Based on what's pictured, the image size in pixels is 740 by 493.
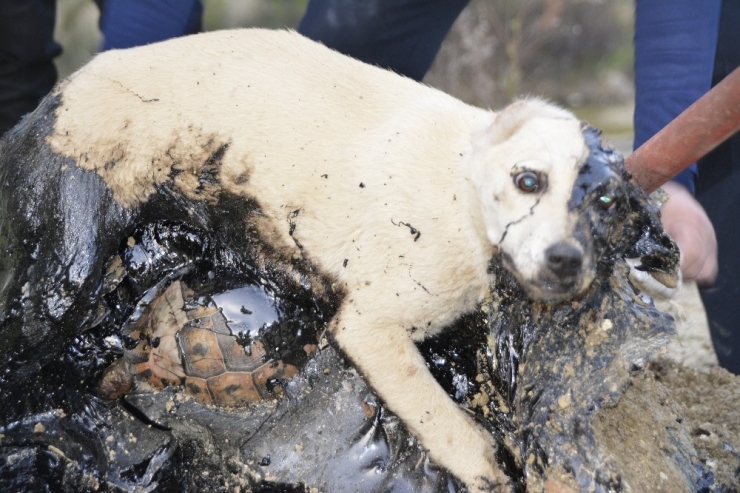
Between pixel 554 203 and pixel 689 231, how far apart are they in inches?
26.3

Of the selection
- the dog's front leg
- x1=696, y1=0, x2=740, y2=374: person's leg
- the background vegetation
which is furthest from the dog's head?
the background vegetation

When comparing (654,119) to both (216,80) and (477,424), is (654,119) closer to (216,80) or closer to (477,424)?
(477,424)

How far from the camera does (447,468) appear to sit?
191cm

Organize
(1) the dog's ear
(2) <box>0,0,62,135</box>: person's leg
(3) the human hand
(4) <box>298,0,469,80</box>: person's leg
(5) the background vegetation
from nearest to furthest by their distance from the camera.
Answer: (1) the dog's ear
(3) the human hand
(4) <box>298,0,469,80</box>: person's leg
(2) <box>0,0,62,135</box>: person's leg
(5) the background vegetation

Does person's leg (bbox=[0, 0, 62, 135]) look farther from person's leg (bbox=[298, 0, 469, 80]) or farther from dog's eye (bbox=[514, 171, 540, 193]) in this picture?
dog's eye (bbox=[514, 171, 540, 193])

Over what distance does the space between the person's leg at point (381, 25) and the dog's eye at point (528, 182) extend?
1492 millimetres

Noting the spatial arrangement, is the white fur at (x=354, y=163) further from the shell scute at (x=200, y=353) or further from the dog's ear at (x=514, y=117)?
the shell scute at (x=200, y=353)

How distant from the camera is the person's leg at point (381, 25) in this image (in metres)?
2.91

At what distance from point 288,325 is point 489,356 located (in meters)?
0.64

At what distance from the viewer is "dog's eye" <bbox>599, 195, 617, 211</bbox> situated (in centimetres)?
161

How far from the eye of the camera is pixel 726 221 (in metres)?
3.01

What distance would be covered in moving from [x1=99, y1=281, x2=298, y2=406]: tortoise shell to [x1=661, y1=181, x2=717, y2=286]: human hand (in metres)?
1.22

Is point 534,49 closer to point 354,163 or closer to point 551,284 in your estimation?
point 354,163

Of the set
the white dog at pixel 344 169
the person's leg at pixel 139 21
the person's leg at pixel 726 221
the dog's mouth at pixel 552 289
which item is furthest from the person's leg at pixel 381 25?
the dog's mouth at pixel 552 289
